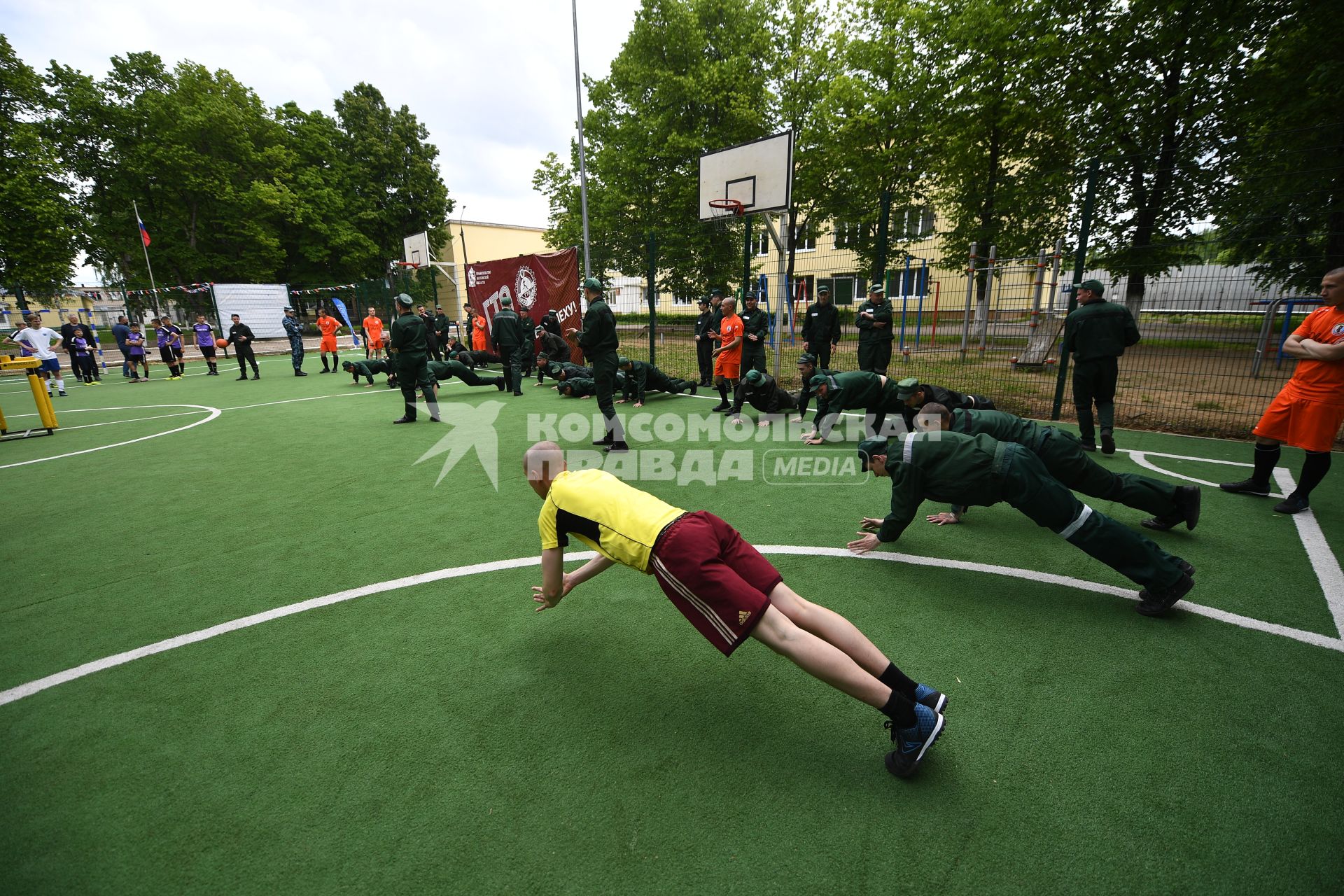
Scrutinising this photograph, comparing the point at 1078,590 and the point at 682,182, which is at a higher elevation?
the point at 682,182

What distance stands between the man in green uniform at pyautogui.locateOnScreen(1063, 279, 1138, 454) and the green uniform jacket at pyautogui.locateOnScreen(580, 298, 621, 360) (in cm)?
544

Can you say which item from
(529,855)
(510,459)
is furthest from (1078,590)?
(510,459)

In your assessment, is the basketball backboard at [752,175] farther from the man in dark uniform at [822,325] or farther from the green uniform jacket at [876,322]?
the green uniform jacket at [876,322]

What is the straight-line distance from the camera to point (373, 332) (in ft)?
Answer: 53.3

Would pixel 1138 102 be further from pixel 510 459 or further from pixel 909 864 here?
pixel 909 864

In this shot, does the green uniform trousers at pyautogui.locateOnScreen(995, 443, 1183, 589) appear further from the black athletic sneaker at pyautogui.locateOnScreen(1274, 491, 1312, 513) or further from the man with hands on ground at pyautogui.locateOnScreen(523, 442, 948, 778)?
the black athletic sneaker at pyautogui.locateOnScreen(1274, 491, 1312, 513)

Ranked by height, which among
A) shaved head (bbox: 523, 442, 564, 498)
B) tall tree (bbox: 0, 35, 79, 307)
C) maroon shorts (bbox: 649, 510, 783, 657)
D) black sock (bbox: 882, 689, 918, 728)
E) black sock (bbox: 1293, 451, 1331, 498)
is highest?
tall tree (bbox: 0, 35, 79, 307)

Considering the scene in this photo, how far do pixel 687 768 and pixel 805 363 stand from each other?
6.06 meters

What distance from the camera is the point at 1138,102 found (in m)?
13.6

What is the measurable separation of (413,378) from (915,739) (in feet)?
30.1

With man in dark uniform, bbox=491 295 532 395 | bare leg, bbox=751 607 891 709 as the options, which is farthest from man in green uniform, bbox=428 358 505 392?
bare leg, bbox=751 607 891 709

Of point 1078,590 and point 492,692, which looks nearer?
point 492,692

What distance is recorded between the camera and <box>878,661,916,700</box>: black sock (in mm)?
2266

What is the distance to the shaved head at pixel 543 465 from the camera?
108 inches
